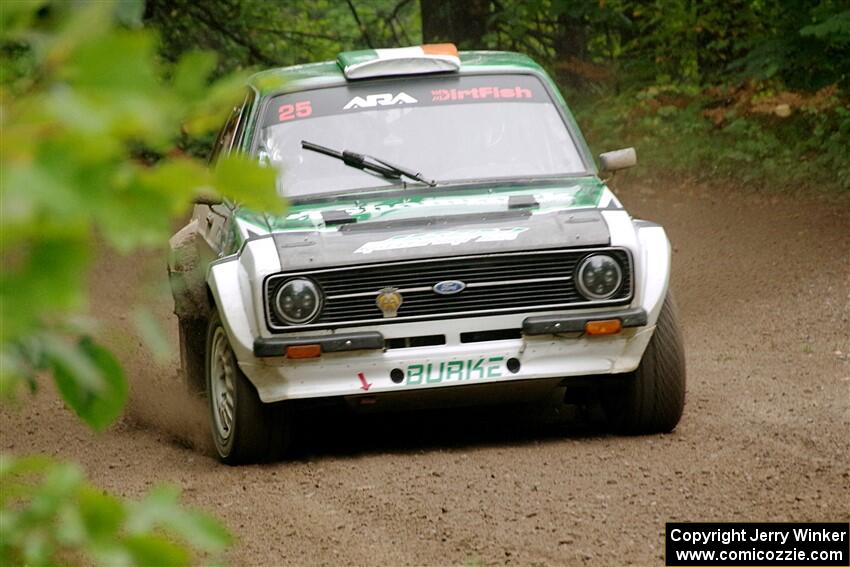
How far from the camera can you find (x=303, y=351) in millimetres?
6207

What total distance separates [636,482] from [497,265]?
1143 mm

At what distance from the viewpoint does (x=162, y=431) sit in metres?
8.03

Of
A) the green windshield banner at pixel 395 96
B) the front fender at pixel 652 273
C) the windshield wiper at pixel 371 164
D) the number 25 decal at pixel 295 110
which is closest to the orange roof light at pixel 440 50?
the green windshield banner at pixel 395 96

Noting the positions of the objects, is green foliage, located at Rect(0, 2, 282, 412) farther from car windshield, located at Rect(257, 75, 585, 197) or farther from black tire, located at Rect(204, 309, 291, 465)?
car windshield, located at Rect(257, 75, 585, 197)

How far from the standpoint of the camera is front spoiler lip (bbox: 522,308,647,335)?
6.28m

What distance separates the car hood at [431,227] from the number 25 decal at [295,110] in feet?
2.53

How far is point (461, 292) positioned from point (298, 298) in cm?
70

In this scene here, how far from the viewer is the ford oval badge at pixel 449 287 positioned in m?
6.26

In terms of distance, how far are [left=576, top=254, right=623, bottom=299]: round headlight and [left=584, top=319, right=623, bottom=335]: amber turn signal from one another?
0.40 feet

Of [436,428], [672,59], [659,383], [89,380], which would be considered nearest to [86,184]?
[89,380]

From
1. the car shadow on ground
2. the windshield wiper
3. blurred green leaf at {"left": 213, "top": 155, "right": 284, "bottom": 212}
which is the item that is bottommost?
the car shadow on ground

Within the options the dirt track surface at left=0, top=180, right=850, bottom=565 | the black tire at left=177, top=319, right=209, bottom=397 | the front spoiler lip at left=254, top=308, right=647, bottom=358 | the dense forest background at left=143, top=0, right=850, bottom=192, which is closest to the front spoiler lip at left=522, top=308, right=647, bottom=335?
the front spoiler lip at left=254, top=308, right=647, bottom=358

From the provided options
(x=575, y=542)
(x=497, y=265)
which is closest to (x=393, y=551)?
(x=575, y=542)

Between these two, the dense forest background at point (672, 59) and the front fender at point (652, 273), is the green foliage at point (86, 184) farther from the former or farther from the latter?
the dense forest background at point (672, 59)
